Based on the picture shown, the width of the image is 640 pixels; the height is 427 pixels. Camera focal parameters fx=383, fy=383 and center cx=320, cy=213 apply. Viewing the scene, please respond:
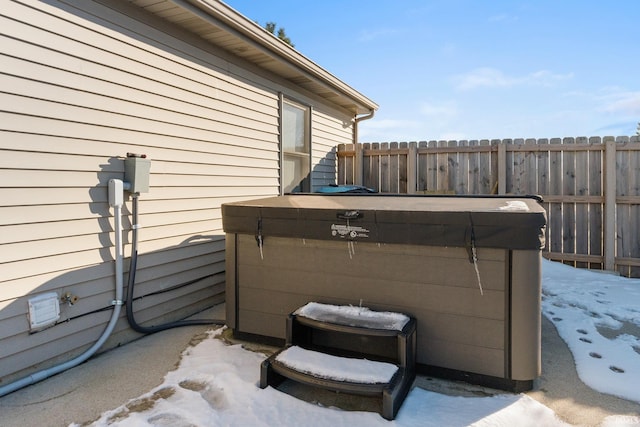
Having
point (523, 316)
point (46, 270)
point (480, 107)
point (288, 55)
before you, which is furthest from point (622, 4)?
point (46, 270)

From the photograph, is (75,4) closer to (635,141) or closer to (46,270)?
(46,270)

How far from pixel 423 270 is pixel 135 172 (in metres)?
2.14

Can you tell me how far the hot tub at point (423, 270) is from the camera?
206cm

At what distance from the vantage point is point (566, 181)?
530 centimetres

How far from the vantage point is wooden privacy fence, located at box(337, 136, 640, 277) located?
16.4 ft

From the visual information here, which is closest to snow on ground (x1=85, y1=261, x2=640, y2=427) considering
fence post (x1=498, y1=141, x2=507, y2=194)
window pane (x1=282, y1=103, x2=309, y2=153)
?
fence post (x1=498, y1=141, x2=507, y2=194)

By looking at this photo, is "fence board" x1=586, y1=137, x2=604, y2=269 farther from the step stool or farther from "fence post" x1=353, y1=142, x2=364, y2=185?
the step stool

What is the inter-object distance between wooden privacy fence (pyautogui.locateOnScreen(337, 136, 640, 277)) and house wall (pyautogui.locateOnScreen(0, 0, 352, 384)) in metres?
3.38

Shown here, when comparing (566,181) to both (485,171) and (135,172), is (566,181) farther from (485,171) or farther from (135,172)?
(135,172)

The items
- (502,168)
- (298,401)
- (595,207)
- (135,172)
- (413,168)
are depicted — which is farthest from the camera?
(413,168)

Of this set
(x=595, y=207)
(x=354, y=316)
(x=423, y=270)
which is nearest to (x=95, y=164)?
(x=354, y=316)

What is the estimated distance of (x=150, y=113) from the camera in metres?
3.08

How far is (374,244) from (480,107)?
6.01 m

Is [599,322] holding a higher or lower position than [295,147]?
lower
